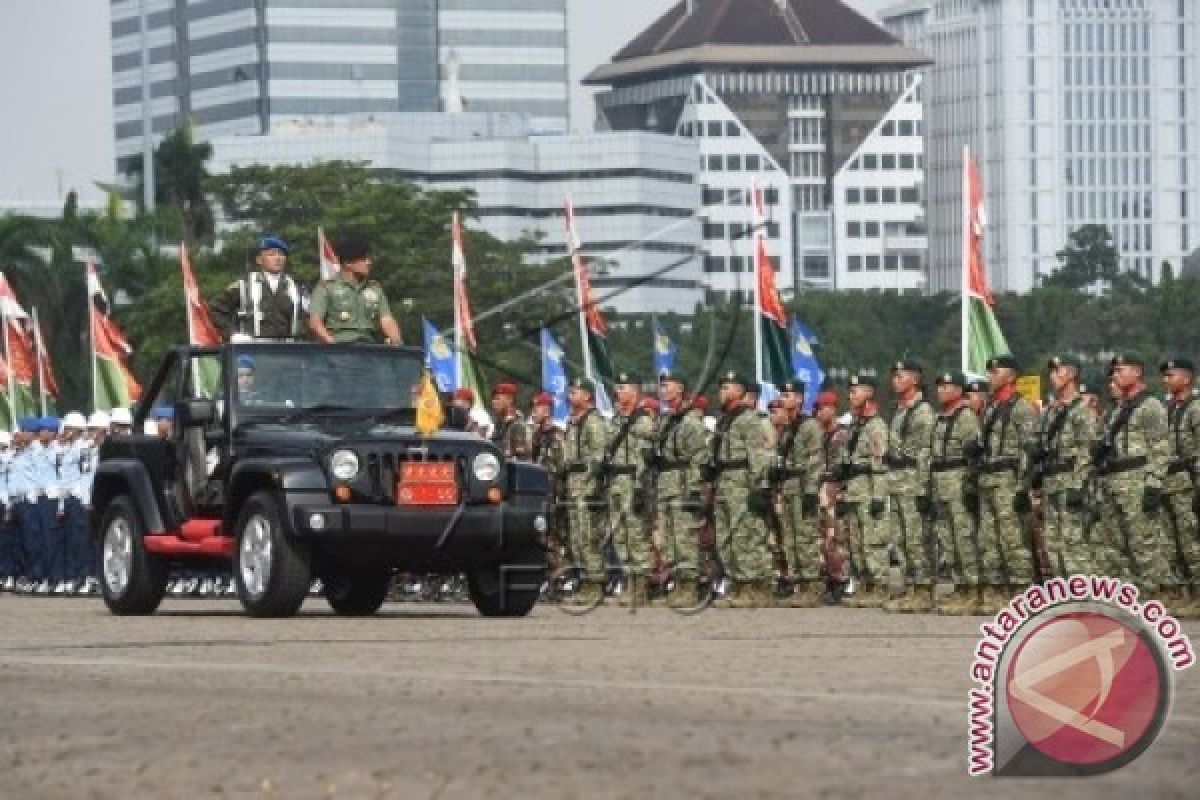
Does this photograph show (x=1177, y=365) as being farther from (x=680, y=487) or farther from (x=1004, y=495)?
(x=680, y=487)

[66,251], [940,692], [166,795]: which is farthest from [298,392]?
[66,251]

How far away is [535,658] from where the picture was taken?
18109 mm

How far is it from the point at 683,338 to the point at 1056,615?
171286mm

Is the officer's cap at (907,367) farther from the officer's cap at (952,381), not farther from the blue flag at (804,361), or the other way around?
the blue flag at (804,361)

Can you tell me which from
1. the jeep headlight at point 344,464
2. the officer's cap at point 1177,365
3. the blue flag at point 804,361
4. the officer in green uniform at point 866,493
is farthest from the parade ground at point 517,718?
the blue flag at point 804,361

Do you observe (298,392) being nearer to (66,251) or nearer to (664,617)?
(664,617)

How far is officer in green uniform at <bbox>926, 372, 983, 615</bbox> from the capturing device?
25047 mm

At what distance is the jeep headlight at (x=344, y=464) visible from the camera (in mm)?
24047

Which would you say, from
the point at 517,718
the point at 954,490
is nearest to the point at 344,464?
the point at 954,490

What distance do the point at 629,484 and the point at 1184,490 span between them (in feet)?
20.7

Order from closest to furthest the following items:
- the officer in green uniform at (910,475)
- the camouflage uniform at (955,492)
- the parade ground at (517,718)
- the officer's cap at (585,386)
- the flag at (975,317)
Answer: the parade ground at (517,718) < the camouflage uniform at (955,492) < the officer in green uniform at (910,475) < the officer's cap at (585,386) < the flag at (975,317)

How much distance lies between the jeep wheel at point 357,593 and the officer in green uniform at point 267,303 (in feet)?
5.87

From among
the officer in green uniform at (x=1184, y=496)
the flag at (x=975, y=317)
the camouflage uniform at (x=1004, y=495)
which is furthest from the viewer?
the flag at (x=975, y=317)

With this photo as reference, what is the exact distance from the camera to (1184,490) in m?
24.0
